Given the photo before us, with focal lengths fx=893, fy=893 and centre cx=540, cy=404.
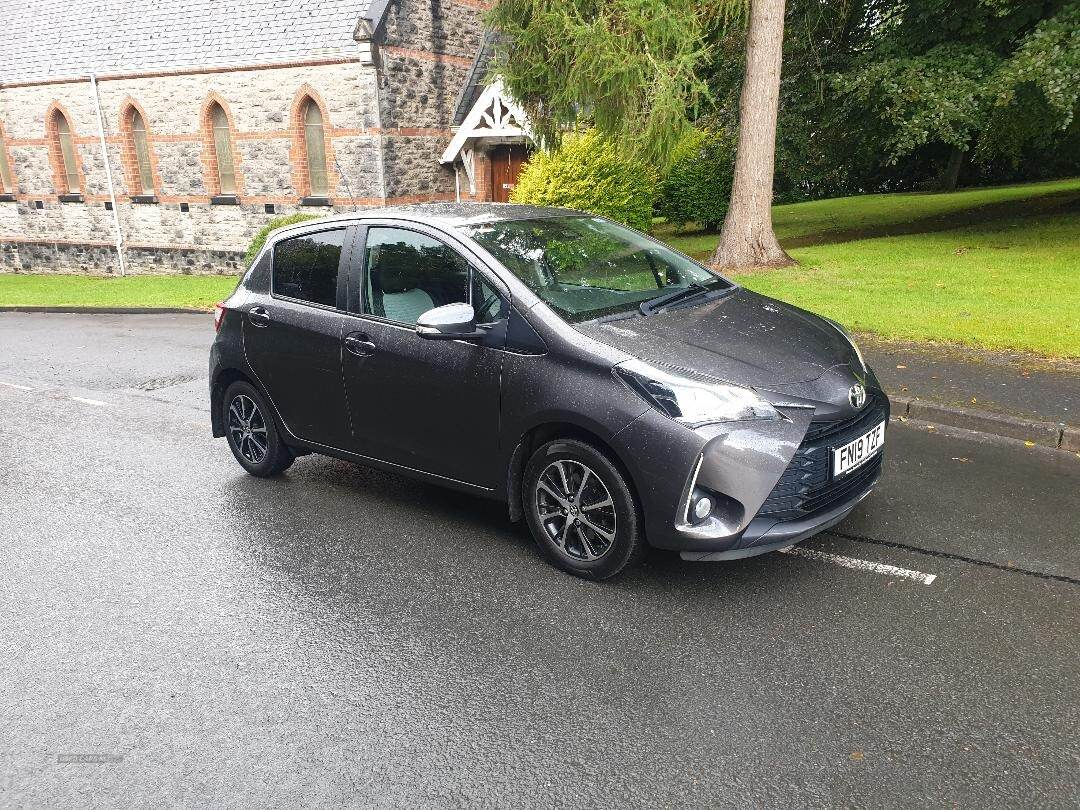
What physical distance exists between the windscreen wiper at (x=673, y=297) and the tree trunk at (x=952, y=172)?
30.6 meters

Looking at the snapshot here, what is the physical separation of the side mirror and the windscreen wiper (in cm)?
94

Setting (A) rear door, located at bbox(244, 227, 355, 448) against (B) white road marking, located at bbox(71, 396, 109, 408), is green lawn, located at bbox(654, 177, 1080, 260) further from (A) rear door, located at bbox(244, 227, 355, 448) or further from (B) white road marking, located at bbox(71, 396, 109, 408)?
(A) rear door, located at bbox(244, 227, 355, 448)

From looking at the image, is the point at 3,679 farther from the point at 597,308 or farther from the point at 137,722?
the point at 597,308

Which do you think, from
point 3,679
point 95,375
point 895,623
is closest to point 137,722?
point 3,679

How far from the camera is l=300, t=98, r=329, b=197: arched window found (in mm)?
23172

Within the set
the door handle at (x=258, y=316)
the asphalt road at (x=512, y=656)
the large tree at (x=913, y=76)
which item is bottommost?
the asphalt road at (x=512, y=656)

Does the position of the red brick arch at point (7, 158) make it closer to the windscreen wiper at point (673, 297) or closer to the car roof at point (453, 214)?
the car roof at point (453, 214)

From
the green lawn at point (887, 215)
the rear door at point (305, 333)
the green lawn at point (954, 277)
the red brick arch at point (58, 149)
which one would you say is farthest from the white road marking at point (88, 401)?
the red brick arch at point (58, 149)

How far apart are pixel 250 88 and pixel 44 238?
11.8 m

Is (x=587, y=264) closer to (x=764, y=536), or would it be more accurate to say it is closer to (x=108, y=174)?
(x=764, y=536)

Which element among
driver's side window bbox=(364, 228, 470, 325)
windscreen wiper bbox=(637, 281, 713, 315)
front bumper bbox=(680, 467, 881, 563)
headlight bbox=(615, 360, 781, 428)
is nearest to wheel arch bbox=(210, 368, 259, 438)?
driver's side window bbox=(364, 228, 470, 325)

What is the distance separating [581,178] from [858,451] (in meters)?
14.7

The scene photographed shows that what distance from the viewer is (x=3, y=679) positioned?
13.0 feet

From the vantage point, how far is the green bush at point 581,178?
59.7 ft
